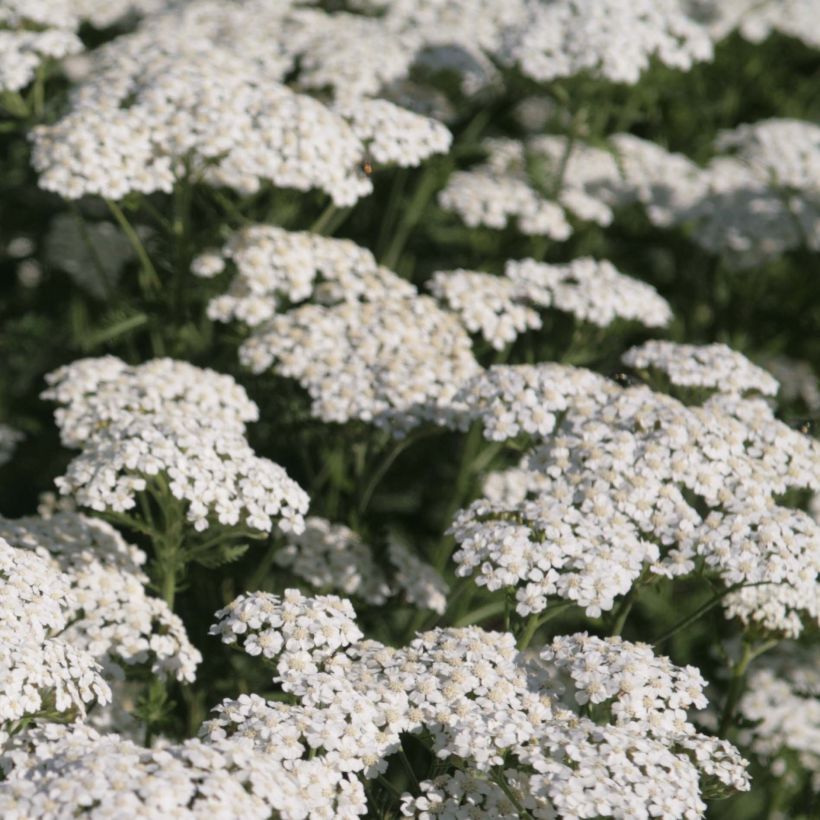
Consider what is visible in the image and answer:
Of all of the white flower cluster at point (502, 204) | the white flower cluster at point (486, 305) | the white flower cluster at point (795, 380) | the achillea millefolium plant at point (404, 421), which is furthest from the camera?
the white flower cluster at point (795, 380)

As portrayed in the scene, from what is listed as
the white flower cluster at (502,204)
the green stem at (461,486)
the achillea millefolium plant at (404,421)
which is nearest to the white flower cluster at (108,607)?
the achillea millefolium plant at (404,421)

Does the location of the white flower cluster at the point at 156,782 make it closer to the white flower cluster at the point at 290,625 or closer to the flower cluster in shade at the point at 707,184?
the white flower cluster at the point at 290,625

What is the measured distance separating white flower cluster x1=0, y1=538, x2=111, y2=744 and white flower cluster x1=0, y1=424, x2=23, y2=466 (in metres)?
1.65

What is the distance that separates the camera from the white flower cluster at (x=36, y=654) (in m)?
3.97

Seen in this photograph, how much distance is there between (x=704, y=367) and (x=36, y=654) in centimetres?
319

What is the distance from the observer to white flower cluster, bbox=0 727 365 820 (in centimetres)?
344

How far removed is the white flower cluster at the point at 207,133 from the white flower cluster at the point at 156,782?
294 centimetres

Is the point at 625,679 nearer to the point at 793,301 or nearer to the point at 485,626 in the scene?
the point at 485,626

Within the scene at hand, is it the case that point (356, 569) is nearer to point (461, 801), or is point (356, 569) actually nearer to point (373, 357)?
point (373, 357)

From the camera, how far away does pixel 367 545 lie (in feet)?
20.0

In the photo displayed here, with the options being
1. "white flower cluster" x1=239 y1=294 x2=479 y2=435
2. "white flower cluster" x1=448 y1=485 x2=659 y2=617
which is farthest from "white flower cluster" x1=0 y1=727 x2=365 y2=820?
"white flower cluster" x1=239 y1=294 x2=479 y2=435

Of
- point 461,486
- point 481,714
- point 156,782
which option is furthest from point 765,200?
point 156,782

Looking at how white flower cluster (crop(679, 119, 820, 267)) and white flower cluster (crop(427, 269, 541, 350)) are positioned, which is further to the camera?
white flower cluster (crop(679, 119, 820, 267))

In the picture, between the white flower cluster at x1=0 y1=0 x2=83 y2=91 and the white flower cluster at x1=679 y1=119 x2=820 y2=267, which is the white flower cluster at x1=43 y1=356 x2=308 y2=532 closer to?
the white flower cluster at x1=0 y1=0 x2=83 y2=91
